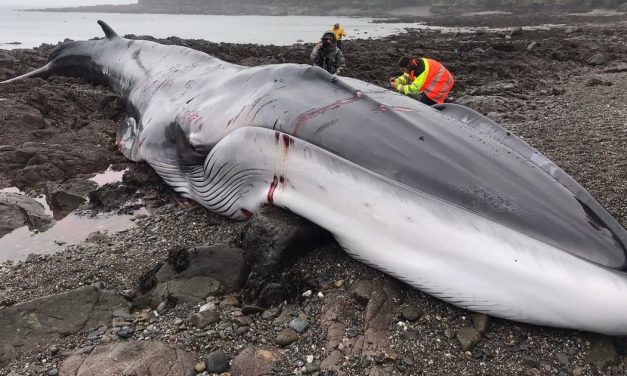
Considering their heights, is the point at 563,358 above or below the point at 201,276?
above

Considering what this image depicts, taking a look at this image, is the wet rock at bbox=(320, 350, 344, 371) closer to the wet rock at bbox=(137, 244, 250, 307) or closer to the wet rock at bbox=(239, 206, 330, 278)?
the wet rock at bbox=(239, 206, 330, 278)

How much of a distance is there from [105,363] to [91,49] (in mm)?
11062

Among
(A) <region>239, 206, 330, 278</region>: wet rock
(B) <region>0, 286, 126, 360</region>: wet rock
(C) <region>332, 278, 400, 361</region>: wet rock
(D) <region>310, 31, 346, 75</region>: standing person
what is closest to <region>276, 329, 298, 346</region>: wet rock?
(C) <region>332, 278, 400, 361</region>: wet rock

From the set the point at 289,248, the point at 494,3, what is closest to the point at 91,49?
the point at 289,248

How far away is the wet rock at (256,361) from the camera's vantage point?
316 centimetres

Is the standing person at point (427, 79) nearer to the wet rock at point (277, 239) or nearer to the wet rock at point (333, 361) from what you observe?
the wet rock at point (277, 239)

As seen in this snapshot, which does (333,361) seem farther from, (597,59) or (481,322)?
(597,59)

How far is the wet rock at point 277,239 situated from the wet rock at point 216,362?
0.89 m

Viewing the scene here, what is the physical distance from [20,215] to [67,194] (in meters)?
0.61

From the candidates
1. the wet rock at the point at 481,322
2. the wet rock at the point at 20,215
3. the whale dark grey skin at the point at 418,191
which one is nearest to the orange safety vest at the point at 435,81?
the whale dark grey skin at the point at 418,191

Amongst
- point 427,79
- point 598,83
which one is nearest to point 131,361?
point 427,79

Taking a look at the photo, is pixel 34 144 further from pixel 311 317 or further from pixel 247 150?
pixel 311 317

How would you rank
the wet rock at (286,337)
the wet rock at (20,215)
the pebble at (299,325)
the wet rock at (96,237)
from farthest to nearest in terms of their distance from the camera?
the wet rock at (20,215) < the wet rock at (96,237) < the pebble at (299,325) < the wet rock at (286,337)

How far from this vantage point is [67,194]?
20.4ft
